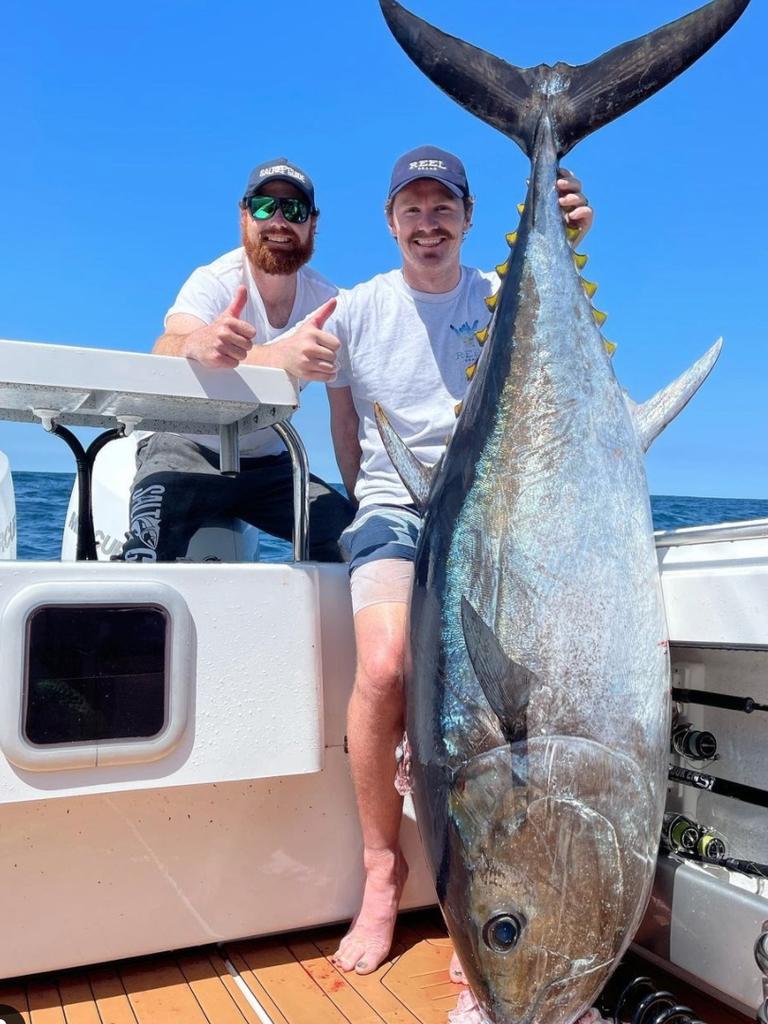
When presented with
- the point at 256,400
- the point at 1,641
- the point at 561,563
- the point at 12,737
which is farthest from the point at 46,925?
the point at 561,563

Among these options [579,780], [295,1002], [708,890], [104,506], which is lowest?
[295,1002]

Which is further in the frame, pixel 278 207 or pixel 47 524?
pixel 47 524

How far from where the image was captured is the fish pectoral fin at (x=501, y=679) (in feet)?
4.78

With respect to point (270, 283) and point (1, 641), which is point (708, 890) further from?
point (270, 283)

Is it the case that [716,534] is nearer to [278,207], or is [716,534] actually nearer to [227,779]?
[227,779]

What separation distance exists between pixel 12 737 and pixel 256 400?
88 centimetres

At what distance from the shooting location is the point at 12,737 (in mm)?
1748

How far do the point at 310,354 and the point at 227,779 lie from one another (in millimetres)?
968

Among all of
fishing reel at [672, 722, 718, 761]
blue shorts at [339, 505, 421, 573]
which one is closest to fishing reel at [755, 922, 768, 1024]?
fishing reel at [672, 722, 718, 761]

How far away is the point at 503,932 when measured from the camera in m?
1.41

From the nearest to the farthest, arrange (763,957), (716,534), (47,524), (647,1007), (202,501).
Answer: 1. (763,957)
2. (647,1007)
3. (716,534)
4. (202,501)
5. (47,524)

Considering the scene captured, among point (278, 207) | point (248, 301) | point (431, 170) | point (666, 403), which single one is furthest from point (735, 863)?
point (278, 207)

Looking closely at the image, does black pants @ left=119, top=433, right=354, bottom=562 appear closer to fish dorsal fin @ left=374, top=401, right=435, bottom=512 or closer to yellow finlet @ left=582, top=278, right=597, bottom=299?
fish dorsal fin @ left=374, top=401, right=435, bottom=512

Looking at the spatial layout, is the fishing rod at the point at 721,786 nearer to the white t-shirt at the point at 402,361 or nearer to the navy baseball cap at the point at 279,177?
the white t-shirt at the point at 402,361
